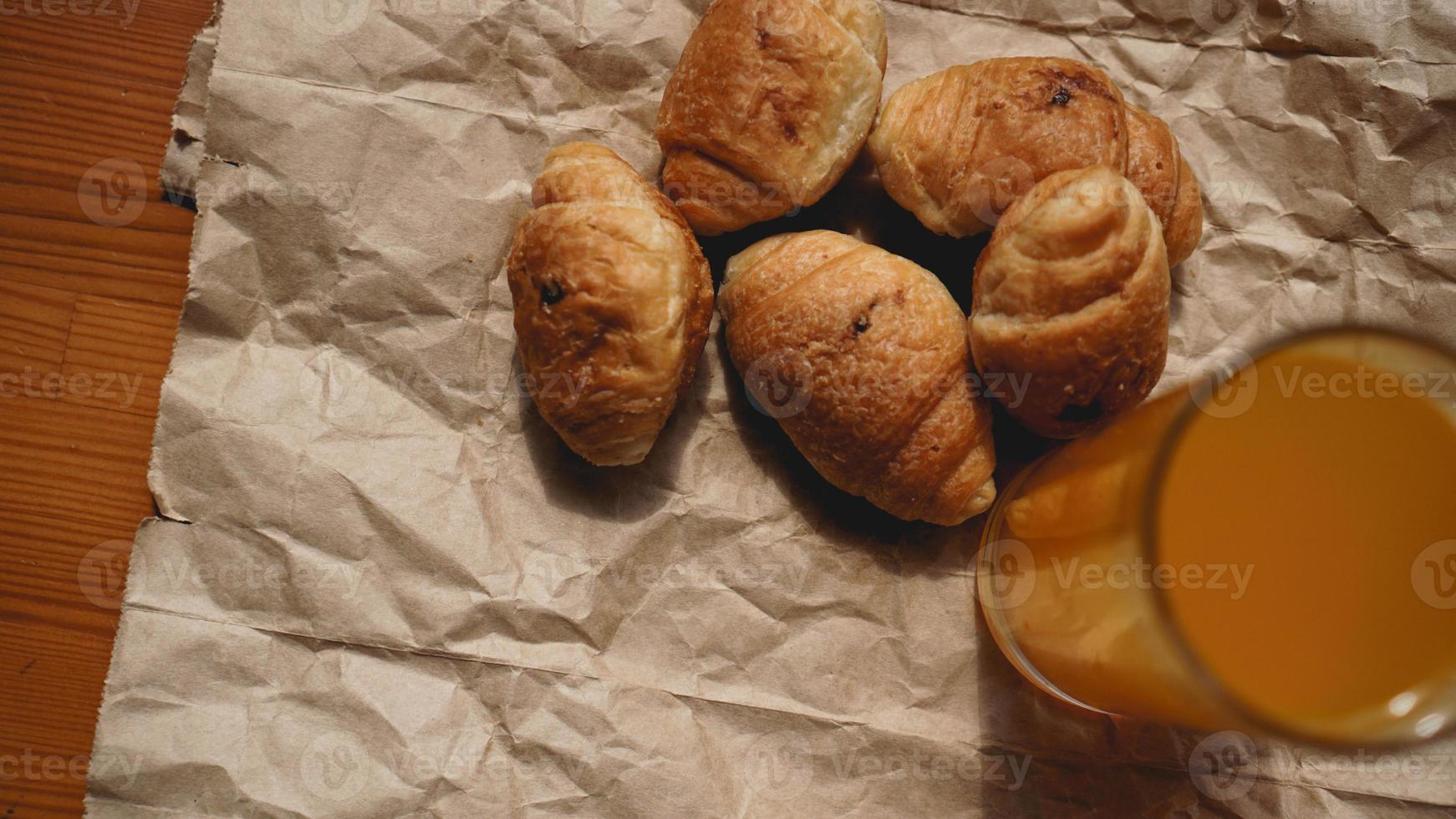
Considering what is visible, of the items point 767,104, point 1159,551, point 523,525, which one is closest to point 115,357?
point 523,525

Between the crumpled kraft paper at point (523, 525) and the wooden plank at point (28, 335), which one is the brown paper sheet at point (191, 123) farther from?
the wooden plank at point (28, 335)

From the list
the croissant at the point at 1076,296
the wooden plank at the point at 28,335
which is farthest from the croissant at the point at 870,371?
the wooden plank at the point at 28,335

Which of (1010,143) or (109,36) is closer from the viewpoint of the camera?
(1010,143)

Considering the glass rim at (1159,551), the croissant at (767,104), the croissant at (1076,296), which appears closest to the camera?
the glass rim at (1159,551)

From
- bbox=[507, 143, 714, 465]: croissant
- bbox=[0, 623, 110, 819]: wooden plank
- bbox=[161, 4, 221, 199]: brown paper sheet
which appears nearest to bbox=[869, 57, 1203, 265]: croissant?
bbox=[507, 143, 714, 465]: croissant

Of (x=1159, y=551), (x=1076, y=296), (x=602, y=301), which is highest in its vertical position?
(x=602, y=301)

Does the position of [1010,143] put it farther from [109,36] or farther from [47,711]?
[47,711]

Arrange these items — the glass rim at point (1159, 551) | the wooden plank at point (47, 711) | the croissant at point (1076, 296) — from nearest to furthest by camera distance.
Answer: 1. the glass rim at point (1159, 551)
2. the croissant at point (1076, 296)
3. the wooden plank at point (47, 711)
